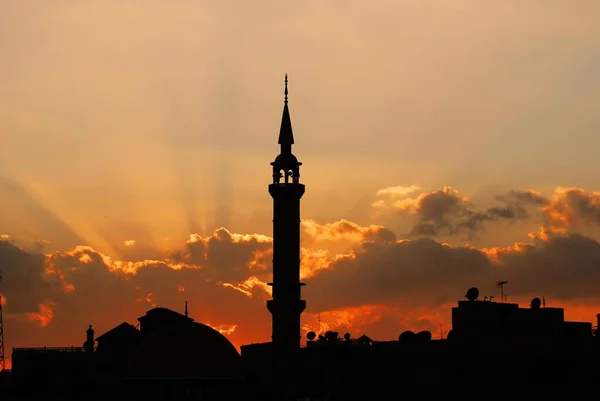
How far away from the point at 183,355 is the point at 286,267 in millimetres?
13145

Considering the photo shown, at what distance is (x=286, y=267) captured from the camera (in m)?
110

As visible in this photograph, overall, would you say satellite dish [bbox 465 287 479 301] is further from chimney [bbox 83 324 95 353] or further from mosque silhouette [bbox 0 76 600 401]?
chimney [bbox 83 324 95 353]

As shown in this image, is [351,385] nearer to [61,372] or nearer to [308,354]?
[308,354]

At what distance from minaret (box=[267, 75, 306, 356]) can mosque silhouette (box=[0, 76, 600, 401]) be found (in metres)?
0.10

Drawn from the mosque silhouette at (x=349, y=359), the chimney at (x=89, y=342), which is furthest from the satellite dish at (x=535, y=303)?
the chimney at (x=89, y=342)

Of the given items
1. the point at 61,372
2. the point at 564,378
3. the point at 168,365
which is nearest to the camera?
the point at 564,378

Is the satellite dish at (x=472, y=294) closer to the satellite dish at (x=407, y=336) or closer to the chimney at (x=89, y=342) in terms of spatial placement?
the satellite dish at (x=407, y=336)

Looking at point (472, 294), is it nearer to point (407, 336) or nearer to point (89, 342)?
point (407, 336)

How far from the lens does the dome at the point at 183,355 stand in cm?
10419

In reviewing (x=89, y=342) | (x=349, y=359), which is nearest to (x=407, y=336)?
(x=349, y=359)

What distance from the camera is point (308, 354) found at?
11738cm

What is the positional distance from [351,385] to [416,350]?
850 centimetres

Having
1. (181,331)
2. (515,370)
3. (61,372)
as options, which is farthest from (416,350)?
(61,372)

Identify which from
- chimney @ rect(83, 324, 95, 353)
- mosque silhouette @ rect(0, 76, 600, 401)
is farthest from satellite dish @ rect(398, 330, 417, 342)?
chimney @ rect(83, 324, 95, 353)
